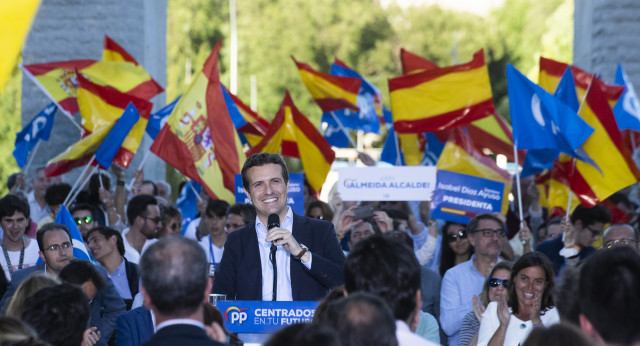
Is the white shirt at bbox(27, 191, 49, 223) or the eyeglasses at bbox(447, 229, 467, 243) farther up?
the white shirt at bbox(27, 191, 49, 223)

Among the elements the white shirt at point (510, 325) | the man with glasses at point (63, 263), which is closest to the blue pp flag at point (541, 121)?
the white shirt at point (510, 325)

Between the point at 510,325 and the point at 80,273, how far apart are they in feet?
8.89

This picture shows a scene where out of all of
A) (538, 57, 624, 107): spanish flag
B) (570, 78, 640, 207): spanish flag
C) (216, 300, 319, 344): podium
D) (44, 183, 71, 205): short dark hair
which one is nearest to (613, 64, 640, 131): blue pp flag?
(538, 57, 624, 107): spanish flag

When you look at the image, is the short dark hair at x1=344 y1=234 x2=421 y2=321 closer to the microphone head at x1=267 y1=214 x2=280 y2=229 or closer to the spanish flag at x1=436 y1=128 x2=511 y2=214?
the microphone head at x1=267 y1=214 x2=280 y2=229

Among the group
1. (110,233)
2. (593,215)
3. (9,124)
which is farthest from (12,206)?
(9,124)

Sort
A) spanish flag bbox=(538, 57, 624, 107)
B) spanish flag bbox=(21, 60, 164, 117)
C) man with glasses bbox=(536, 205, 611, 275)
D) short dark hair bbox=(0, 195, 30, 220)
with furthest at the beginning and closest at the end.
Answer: spanish flag bbox=(21, 60, 164, 117), spanish flag bbox=(538, 57, 624, 107), man with glasses bbox=(536, 205, 611, 275), short dark hair bbox=(0, 195, 30, 220)

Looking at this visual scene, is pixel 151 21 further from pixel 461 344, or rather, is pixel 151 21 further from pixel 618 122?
pixel 461 344

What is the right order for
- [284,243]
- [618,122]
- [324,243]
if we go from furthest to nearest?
[618,122] → [324,243] → [284,243]

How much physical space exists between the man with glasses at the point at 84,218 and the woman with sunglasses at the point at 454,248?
327 cm

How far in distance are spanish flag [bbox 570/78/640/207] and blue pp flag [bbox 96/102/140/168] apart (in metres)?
4.75

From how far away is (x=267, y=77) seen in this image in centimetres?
5347

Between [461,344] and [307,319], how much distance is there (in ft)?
6.19

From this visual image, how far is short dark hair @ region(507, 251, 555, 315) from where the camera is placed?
19.6 ft

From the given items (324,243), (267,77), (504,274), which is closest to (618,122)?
(504,274)
